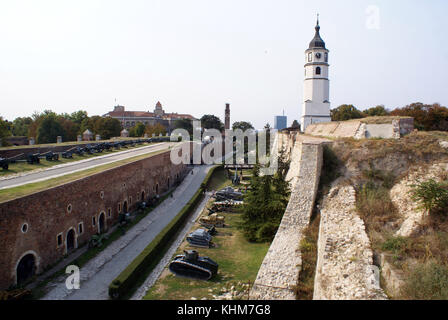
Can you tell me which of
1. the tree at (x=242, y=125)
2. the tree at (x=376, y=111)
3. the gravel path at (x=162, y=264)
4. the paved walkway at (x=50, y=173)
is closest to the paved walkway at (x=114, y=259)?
the gravel path at (x=162, y=264)

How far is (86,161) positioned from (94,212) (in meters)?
6.76

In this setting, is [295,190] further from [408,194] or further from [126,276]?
[126,276]

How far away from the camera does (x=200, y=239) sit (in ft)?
50.5

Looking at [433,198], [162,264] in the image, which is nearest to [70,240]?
[162,264]

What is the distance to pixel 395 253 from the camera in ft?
26.0

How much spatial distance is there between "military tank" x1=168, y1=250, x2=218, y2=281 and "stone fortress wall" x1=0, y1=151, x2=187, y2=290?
16.6 ft

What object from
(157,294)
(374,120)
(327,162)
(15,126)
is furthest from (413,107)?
(15,126)

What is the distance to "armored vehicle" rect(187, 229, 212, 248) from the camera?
15.3 metres

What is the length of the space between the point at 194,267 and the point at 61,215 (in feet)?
20.5

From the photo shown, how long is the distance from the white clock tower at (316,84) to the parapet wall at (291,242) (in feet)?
92.7

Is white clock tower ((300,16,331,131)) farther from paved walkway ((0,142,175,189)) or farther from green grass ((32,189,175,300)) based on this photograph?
paved walkway ((0,142,175,189))

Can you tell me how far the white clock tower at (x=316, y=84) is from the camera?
131 feet

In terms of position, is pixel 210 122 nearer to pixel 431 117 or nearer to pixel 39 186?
pixel 431 117

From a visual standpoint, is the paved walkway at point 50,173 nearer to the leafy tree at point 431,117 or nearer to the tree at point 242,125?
the leafy tree at point 431,117
